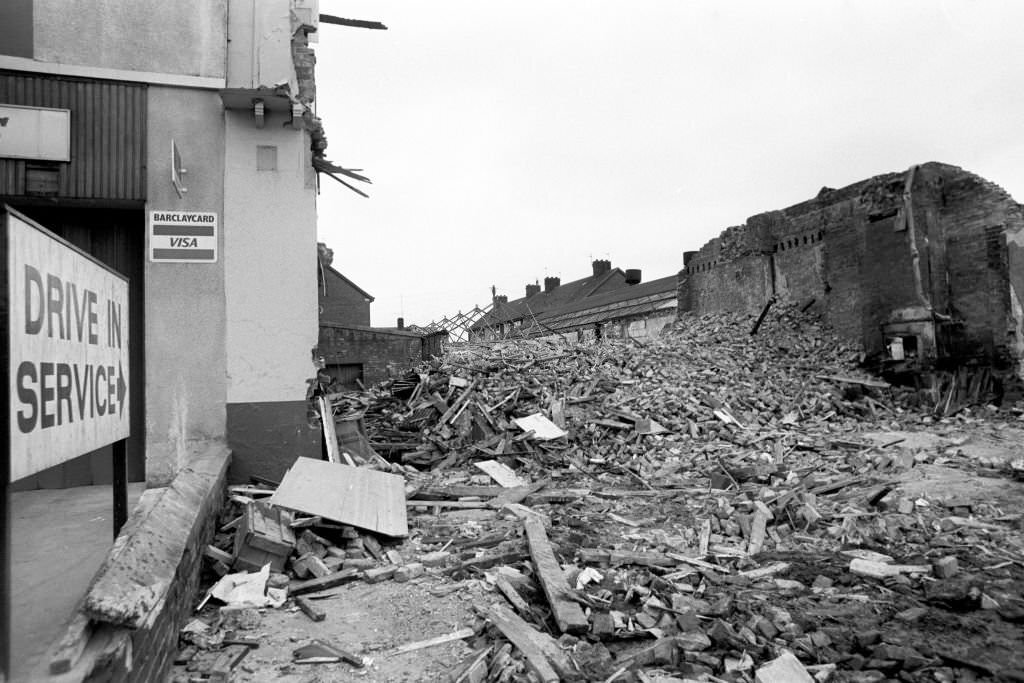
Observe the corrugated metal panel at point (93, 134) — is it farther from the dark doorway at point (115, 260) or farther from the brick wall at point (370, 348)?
the brick wall at point (370, 348)

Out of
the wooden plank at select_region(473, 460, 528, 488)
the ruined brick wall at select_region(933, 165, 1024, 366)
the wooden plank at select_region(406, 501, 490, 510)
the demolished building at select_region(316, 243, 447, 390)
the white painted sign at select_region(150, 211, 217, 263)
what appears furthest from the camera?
the demolished building at select_region(316, 243, 447, 390)

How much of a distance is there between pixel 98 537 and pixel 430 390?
9.96 metres

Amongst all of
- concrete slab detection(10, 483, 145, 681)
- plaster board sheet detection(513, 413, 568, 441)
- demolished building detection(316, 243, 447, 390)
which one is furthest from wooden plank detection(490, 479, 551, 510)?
demolished building detection(316, 243, 447, 390)

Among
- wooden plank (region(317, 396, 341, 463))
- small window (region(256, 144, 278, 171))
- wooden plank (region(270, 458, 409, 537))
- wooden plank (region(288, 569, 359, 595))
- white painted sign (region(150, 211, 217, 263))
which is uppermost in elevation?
small window (region(256, 144, 278, 171))

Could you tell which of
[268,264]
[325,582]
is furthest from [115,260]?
[325,582]

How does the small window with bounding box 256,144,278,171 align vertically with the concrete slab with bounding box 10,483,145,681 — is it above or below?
above

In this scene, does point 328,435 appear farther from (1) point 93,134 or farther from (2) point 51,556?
(1) point 93,134

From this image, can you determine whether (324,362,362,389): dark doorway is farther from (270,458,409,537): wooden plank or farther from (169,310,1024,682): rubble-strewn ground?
(270,458,409,537): wooden plank

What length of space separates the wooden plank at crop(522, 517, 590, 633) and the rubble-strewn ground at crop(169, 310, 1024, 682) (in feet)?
0.36

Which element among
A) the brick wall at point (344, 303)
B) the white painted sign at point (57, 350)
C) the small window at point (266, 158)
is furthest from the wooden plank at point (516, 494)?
the brick wall at point (344, 303)

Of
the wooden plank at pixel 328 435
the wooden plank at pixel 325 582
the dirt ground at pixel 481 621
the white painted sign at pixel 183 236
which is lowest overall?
the dirt ground at pixel 481 621

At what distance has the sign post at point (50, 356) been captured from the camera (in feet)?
8.66

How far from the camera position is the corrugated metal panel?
7297mm

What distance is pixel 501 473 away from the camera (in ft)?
37.2
